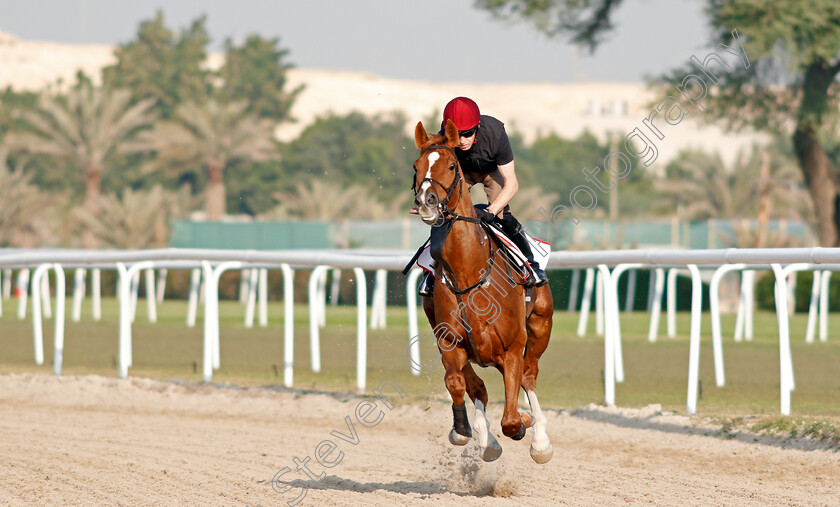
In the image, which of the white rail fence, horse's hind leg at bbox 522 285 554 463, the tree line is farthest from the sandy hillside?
horse's hind leg at bbox 522 285 554 463

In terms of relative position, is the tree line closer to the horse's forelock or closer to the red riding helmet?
the red riding helmet

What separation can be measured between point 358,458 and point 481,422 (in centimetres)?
174

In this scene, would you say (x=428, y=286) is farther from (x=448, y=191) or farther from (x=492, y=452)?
(x=492, y=452)

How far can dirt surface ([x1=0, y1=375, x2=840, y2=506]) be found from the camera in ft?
20.9

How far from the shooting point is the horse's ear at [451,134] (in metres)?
6.09

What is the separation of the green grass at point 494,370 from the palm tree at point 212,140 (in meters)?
27.3

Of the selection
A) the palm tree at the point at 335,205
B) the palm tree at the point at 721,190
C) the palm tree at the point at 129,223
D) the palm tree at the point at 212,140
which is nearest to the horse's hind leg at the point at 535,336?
the palm tree at the point at 129,223

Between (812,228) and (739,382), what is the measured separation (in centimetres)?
3068

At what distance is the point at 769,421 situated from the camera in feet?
27.9

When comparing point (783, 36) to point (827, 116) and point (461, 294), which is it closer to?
point (827, 116)

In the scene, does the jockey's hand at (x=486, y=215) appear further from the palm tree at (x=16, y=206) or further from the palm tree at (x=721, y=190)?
the palm tree at (x=16, y=206)

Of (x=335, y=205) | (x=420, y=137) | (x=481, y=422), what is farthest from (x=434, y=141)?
(x=335, y=205)

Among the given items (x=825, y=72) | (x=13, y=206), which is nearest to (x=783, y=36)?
(x=825, y=72)

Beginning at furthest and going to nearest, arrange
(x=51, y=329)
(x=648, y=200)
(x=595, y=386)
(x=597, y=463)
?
(x=648, y=200) < (x=51, y=329) < (x=595, y=386) < (x=597, y=463)
